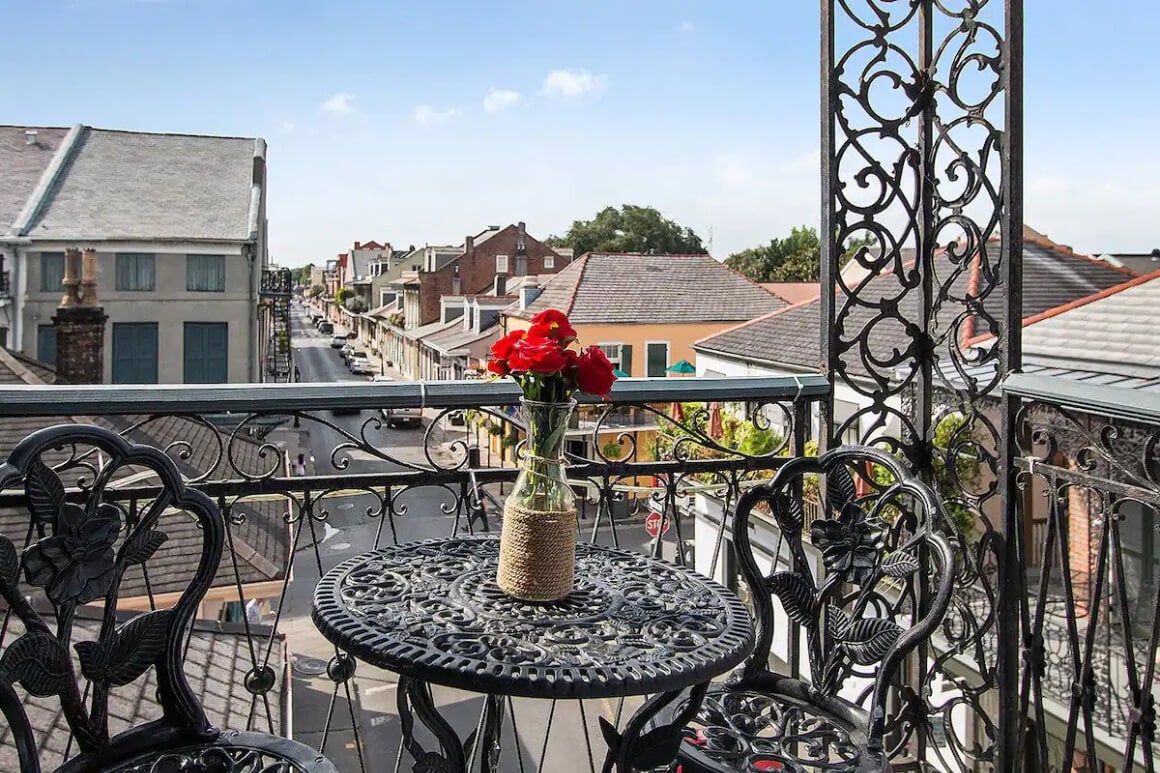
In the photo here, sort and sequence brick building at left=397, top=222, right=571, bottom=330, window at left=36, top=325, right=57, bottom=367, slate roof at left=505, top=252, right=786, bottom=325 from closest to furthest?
window at left=36, top=325, right=57, bottom=367 → slate roof at left=505, top=252, right=786, bottom=325 → brick building at left=397, top=222, right=571, bottom=330

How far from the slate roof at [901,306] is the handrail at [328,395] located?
982 centimetres

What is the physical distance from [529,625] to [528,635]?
4cm

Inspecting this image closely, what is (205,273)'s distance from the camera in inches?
934

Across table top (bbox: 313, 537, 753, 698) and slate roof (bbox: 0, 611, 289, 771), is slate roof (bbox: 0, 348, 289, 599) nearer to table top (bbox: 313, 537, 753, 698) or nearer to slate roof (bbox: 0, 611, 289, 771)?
slate roof (bbox: 0, 611, 289, 771)

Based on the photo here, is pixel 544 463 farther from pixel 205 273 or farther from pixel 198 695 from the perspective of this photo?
pixel 205 273

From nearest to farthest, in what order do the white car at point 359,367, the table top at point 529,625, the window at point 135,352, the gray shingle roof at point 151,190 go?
1. the table top at point 529,625
2. the gray shingle roof at point 151,190
3. the window at point 135,352
4. the white car at point 359,367

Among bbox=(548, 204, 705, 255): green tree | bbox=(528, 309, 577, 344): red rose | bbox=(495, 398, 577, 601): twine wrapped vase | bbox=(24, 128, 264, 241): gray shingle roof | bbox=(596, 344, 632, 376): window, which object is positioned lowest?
bbox=(495, 398, 577, 601): twine wrapped vase

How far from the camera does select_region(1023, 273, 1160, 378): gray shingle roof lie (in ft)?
23.7

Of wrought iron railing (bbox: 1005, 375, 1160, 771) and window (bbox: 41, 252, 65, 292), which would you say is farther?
window (bbox: 41, 252, 65, 292)

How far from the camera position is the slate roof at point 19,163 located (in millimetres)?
22672

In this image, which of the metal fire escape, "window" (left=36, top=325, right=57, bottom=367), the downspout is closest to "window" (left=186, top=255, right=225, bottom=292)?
the downspout

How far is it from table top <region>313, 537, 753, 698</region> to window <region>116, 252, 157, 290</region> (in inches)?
932

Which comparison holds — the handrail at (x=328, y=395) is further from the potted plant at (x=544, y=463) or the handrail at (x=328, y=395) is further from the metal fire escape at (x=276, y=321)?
the metal fire escape at (x=276, y=321)

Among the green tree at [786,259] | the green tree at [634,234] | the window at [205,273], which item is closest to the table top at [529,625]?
the window at [205,273]
